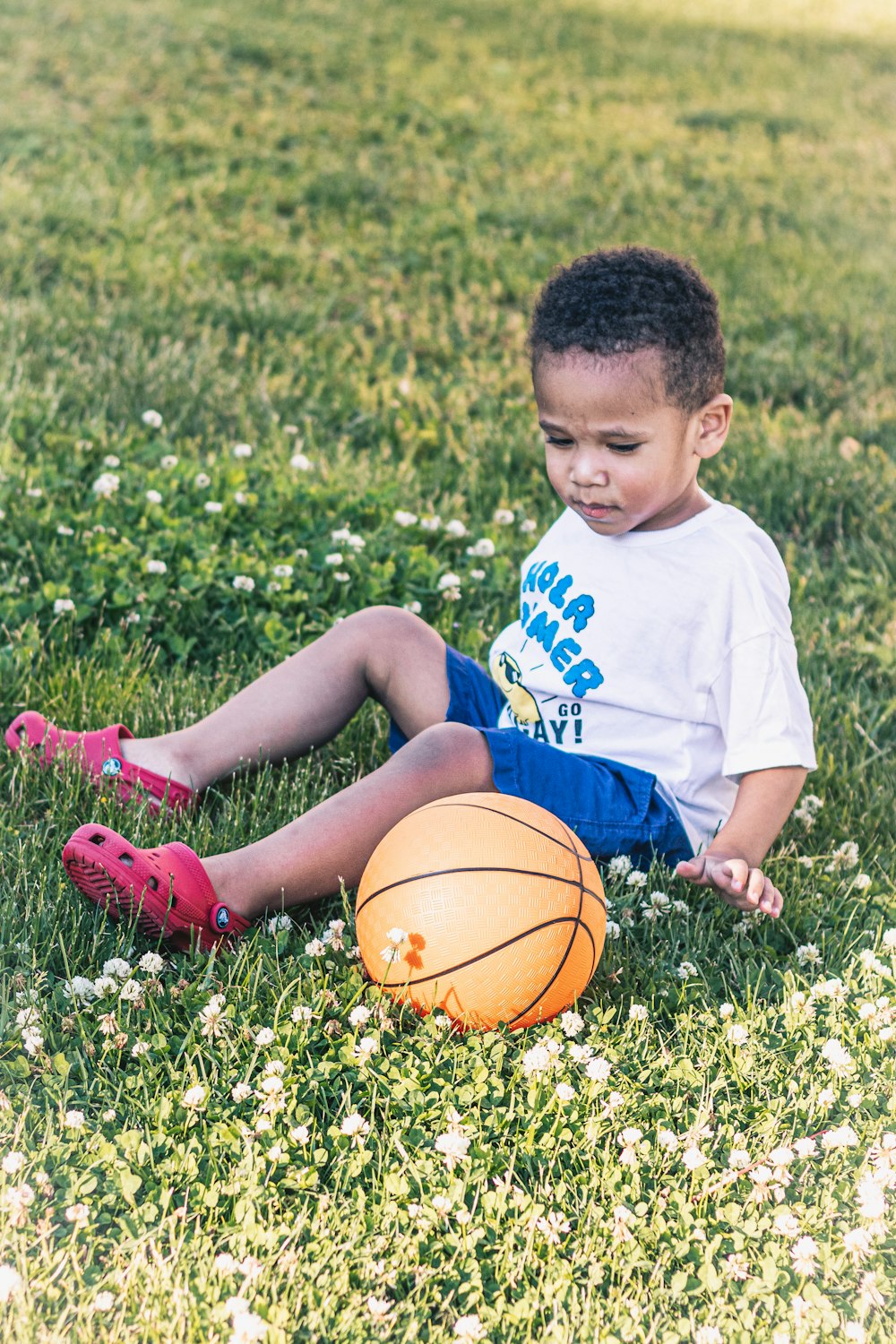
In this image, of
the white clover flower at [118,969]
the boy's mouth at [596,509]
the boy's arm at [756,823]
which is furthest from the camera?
the boy's mouth at [596,509]

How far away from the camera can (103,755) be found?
3990 mm

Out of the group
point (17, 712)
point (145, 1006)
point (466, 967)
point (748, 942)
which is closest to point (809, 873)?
point (748, 942)

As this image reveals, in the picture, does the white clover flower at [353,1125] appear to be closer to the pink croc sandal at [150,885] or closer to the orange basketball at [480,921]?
the orange basketball at [480,921]

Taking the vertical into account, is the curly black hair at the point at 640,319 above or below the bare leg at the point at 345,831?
above

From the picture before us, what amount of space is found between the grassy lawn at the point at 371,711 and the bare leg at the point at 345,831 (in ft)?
0.42

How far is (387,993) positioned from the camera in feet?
10.3

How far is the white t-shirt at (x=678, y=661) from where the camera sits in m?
3.59

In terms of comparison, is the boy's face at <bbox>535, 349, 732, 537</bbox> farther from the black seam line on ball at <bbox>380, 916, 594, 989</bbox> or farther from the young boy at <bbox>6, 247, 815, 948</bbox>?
the black seam line on ball at <bbox>380, 916, 594, 989</bbox>

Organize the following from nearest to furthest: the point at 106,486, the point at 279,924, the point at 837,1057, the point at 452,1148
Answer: the point at 452,1148 → the point at 837,1057 → the point at 279,924 → the point at 106,486

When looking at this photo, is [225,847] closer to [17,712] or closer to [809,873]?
[17,712]

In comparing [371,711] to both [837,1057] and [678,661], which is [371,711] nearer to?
[678,661]

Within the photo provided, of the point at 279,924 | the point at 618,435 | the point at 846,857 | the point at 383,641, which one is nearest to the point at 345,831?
the point at 279,924

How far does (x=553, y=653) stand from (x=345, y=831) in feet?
2.78

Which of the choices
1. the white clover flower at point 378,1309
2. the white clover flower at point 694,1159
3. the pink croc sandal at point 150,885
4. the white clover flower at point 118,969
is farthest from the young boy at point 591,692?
the white clover flower at point 378,1309
